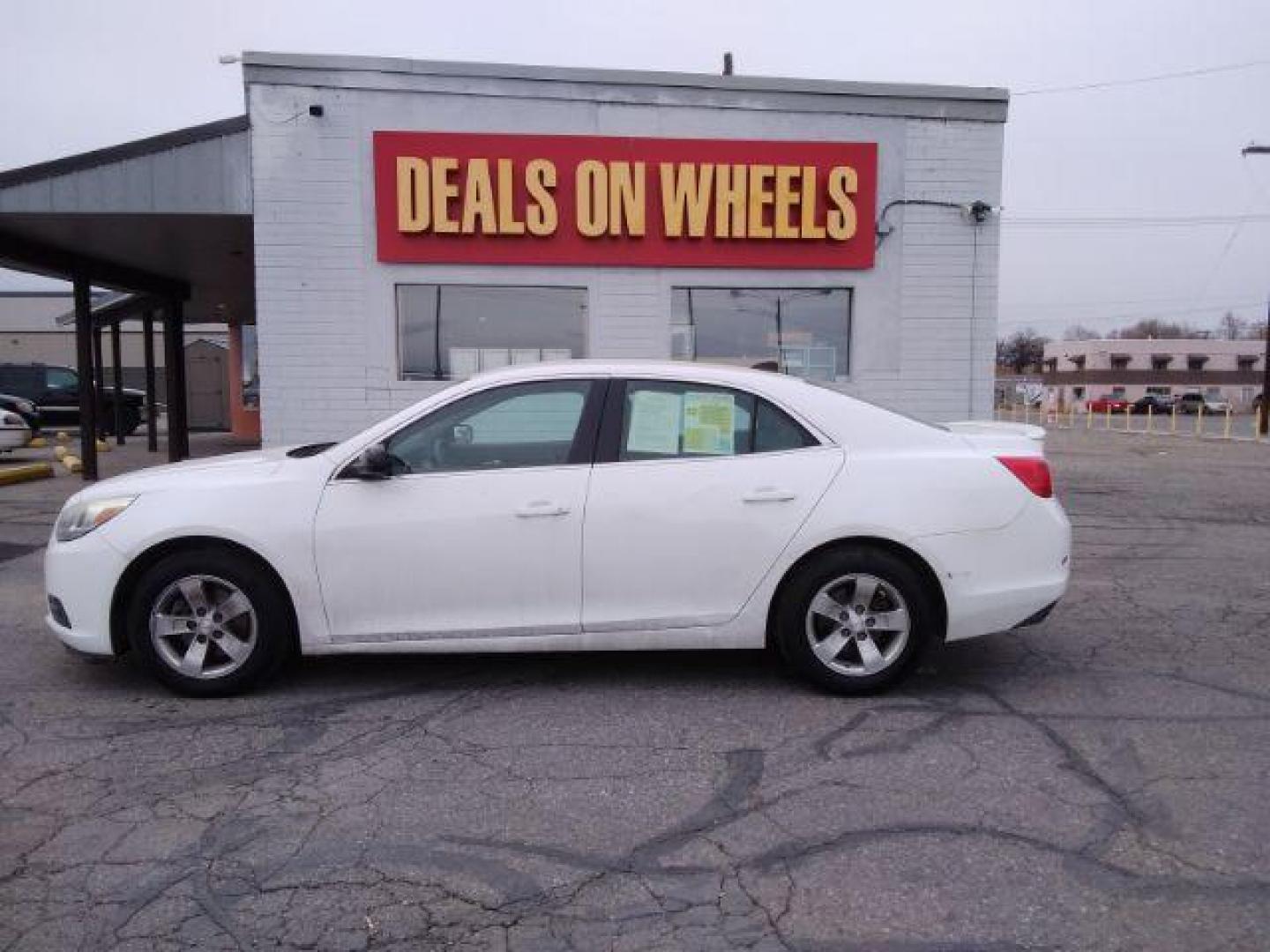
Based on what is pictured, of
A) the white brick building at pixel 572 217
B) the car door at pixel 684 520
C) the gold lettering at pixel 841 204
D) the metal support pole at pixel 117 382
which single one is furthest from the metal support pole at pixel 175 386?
the car door at pixel 684 520

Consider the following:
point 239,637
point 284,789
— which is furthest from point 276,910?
point 239,637

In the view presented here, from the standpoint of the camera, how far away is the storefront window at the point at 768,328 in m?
10.5

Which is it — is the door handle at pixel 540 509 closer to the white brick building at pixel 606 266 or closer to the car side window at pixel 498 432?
the car side window at pixel 498 432

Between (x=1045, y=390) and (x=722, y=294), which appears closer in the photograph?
(x=722, y=294)

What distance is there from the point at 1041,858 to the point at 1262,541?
7.65m

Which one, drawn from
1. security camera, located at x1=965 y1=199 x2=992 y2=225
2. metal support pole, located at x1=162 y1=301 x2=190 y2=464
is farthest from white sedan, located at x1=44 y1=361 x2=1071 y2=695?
metal support pole, located at x1=162 y1=301 x2=190 y2=464

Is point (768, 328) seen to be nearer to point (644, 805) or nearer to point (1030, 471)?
point (1030, 471)

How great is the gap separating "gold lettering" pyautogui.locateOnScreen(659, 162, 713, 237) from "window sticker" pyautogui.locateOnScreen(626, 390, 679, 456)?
575 centimetres

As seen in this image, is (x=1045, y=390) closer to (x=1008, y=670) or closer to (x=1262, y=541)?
(x=1262, y=541)

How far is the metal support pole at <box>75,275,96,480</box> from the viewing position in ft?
43.4

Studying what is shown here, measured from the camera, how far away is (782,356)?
1066 centimetres

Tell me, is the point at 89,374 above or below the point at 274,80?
below

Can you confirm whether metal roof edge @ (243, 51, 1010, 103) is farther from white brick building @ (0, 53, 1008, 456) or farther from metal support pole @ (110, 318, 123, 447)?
metal support pole @ (110, 318, 123, 447)

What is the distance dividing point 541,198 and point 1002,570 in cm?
676
